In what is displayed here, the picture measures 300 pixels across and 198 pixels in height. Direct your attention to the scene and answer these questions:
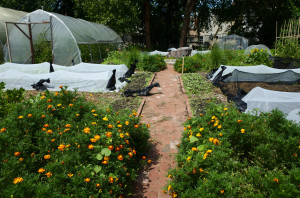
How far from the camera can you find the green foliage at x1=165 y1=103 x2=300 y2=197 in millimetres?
2135

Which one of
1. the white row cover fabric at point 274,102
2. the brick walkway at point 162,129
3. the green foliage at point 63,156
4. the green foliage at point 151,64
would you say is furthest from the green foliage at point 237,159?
the green foliage at point 151,64

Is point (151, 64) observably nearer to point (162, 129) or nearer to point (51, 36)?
point (51, 36)

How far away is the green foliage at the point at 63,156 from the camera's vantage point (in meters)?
2.10

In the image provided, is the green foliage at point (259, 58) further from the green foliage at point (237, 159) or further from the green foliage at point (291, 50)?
the green foliage at point (237, 159)

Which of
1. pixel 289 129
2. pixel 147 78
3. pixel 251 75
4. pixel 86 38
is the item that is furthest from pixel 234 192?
pixel 86 38

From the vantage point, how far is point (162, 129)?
473cm

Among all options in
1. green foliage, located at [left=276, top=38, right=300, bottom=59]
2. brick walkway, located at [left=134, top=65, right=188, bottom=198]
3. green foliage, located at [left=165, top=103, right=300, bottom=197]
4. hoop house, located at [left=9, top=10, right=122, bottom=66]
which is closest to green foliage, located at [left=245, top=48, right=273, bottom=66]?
green foliage, located at [left=276, top=38, right=300, bottom=59]

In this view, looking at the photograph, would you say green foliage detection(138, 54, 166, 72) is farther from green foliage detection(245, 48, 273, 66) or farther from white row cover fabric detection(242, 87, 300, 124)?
white row cover fabric detection(242, 87, 300, 124)

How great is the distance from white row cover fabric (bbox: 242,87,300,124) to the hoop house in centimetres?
853

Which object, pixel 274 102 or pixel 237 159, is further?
pixel 274 102

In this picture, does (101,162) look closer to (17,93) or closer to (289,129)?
(289,129)

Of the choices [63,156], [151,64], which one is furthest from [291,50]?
[63,156]

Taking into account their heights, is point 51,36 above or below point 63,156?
above

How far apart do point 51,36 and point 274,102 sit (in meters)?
10.7
